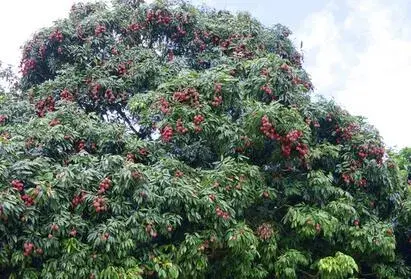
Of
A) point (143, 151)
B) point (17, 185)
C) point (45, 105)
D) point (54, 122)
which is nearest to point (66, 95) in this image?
point (45, 105)

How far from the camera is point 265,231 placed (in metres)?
5.93

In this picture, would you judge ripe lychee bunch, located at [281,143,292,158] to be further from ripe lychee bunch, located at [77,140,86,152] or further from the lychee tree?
ripe lychee bunch, located at [77,140,86,152]

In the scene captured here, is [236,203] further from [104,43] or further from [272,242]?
[104,43]

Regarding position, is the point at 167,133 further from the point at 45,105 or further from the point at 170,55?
the point at 170,55

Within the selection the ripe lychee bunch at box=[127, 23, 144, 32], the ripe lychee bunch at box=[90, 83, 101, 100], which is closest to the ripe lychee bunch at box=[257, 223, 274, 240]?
the ripe lychee bunch at box=[90, 83, 101, 100]

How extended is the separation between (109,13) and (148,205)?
3.47 meters

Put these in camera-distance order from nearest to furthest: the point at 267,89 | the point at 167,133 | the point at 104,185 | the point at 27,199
A: the point at 27,199 → the point at 104,185 → the point at 167,133 → the point at 267,89

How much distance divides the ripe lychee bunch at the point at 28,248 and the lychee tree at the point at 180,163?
1 centimetres

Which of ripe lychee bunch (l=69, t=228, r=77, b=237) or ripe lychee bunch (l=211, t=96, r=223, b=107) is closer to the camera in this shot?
ripe lychee bunch (l=69, t=228, r=77, b=237)

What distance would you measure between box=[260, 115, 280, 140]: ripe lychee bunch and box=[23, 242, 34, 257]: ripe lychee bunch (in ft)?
7.93

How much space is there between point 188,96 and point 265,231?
1.56m

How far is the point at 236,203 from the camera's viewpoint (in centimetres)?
571

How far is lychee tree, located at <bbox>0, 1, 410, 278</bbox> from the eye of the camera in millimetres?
4977

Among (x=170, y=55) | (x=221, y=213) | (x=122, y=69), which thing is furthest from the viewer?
(x=170, y=55)
